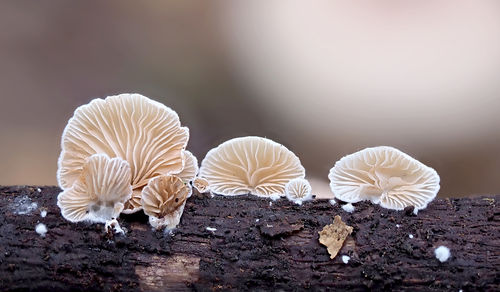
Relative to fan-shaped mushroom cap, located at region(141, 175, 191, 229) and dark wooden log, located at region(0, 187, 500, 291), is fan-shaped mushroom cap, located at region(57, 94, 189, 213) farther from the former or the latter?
dark wooden log, located at region(0, 187, 500, 291)

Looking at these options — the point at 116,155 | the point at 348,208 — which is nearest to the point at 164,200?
the point at 116,155

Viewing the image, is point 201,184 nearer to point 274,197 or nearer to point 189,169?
point 189,169

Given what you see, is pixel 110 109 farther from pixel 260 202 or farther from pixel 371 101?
pixel 371 101

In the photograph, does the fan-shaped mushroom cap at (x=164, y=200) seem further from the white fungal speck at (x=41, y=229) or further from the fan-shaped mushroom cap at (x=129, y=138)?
the white fungal speck at (x=41, y=229)

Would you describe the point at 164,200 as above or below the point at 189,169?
below

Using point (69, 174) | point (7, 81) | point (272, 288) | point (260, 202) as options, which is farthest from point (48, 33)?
point (272, 288)

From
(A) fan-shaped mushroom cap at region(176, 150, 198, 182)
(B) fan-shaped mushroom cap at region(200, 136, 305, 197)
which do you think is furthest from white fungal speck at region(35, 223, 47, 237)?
(B) fan-shaped mushroom cap at region(200, 136, 305, 197)
